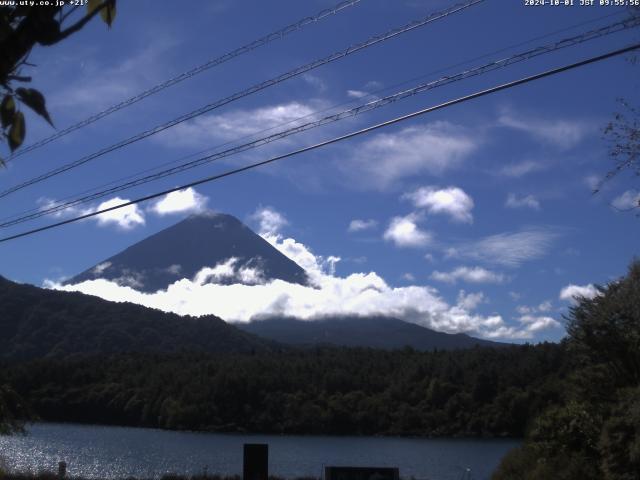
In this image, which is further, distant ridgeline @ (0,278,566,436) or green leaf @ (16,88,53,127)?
distant ridgeline @ (0,278,566,436)

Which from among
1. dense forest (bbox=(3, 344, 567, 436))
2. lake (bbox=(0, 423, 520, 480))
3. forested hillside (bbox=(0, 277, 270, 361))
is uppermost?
forested hillside (bbox=(0, 277, 270, 361))

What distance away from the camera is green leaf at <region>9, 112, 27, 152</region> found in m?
2.89

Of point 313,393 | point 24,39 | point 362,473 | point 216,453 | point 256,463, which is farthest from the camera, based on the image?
point 313,393

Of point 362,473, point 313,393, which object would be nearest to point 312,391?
point 313,393

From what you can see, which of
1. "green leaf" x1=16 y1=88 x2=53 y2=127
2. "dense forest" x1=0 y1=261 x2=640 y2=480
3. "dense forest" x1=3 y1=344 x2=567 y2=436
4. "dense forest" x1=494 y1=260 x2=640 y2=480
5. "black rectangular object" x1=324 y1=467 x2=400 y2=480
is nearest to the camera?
"green leaf" x1=16 y1=88 x2=53 y2=127

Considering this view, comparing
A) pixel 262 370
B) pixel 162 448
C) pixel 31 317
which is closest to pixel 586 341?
pixel 162 448

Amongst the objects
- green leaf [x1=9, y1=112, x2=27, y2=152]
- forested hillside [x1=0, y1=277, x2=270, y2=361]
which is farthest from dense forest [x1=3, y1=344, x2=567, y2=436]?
green leaf [x1=9, y1=112, x2=27, y2=152]

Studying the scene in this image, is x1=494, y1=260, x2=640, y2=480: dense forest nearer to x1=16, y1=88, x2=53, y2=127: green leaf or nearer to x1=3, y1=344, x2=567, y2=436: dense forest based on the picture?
x1=16, y1=88, x2=53, y2=127: green leaf

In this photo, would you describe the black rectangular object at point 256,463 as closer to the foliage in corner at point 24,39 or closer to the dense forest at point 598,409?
the dense forest at point 598,409

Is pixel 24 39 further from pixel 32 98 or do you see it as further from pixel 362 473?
pixel 362 473

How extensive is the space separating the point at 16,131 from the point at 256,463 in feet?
38.2

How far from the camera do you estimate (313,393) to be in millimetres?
93188

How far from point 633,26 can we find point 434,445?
2525 inches

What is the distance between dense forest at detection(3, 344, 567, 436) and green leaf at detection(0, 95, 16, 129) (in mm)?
75969
